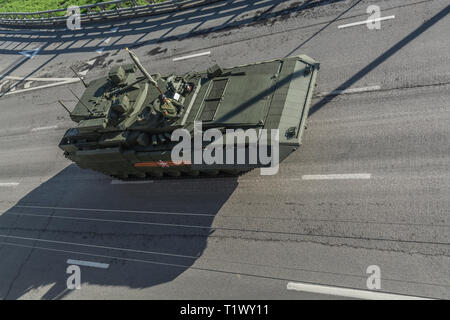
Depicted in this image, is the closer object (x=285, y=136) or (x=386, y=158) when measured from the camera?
(x=285, y=136)

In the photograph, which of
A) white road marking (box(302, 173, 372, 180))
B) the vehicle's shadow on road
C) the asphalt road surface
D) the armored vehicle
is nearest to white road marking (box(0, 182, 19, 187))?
the asphalt road surface

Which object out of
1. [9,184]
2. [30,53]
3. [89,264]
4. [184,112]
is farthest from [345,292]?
[30,53]

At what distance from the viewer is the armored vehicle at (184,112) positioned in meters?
10.8

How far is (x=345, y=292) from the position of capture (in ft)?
31.1

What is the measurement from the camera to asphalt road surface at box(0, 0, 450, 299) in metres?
10.2

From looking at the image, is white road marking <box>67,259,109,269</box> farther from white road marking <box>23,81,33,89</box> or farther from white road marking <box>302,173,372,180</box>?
white road marking <box>23,81,33,89</box>

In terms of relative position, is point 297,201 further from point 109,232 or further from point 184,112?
point 109,232

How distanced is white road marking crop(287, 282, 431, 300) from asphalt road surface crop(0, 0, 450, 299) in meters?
0.15

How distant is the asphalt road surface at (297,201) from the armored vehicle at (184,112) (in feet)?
7.96

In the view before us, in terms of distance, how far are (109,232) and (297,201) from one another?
873cm

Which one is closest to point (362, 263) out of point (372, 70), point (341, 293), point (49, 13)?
point (341, 293)

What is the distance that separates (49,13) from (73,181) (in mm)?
20789

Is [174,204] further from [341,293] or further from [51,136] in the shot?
[51,136]

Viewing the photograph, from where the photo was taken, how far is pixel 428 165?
36.2ft
